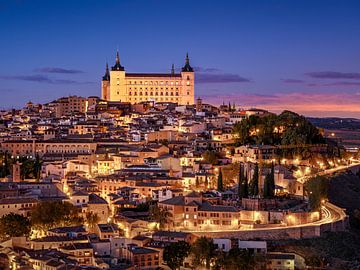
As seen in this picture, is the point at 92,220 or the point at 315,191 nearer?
the point at 92,220

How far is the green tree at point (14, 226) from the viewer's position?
27.0 m

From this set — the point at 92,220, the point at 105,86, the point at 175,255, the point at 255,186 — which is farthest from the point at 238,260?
the point at 105,86

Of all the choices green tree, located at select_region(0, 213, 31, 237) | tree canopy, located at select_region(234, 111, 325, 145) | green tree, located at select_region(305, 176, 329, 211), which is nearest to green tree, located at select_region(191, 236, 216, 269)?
green tree, located at select_region(0, 213, 31, 237)

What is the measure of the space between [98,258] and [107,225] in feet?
11.6

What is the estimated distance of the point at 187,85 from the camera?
229 ft

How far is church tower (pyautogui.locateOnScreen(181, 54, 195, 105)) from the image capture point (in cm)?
6969

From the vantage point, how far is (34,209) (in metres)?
28.4

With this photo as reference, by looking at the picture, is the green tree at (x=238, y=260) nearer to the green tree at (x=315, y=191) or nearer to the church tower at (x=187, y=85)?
the green tree at (x=315, y=191)

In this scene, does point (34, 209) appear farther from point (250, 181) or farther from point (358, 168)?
point (358, 168)

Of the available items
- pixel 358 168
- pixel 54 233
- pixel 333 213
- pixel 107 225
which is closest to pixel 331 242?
pixel 333 213

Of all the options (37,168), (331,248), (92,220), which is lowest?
(331,248)

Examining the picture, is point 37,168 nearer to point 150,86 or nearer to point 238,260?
point 238,260

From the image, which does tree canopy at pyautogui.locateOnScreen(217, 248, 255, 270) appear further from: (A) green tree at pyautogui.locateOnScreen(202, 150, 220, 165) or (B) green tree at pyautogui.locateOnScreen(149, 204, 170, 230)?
(A) green tree at pyautogui.locateOnScreen(202, 150, 220, 165)

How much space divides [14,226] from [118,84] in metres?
42.3
